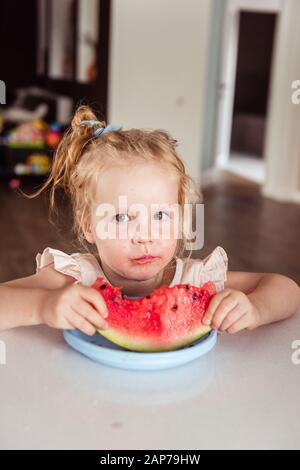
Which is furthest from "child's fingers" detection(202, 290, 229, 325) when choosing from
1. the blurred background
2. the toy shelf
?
the toy shelf

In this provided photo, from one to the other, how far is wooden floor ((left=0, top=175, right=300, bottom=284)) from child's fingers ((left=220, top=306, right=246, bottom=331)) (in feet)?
7.36

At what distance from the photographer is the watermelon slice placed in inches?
32.7

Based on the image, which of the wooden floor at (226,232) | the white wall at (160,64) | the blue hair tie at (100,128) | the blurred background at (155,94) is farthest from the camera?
the white wall at (160,64)

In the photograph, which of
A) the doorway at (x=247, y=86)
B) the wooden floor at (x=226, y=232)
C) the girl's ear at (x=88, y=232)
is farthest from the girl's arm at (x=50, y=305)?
the doorway at (x=247, y=86)

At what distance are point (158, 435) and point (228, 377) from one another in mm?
180

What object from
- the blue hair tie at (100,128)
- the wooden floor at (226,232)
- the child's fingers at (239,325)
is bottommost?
the wooden floor at (226,232)

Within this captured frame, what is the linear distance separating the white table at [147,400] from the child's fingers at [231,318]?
0.15 ft

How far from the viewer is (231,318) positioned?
83 cm

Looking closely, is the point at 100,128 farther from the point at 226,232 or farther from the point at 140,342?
the point at 226,232

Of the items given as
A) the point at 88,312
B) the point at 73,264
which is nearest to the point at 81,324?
the point at 88,312

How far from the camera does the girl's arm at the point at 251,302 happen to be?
0.83 m

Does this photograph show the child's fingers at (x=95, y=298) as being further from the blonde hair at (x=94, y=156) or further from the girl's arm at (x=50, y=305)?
the blonde hair at (x=94, y=156)

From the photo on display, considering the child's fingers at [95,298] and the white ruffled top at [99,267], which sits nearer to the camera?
the child's fingers at [95,298]

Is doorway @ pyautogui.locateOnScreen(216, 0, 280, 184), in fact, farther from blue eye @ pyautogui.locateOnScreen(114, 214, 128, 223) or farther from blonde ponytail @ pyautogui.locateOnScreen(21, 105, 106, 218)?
blue eye @ pyautogui.locateOnScreen(114, 214, 128, 223)
